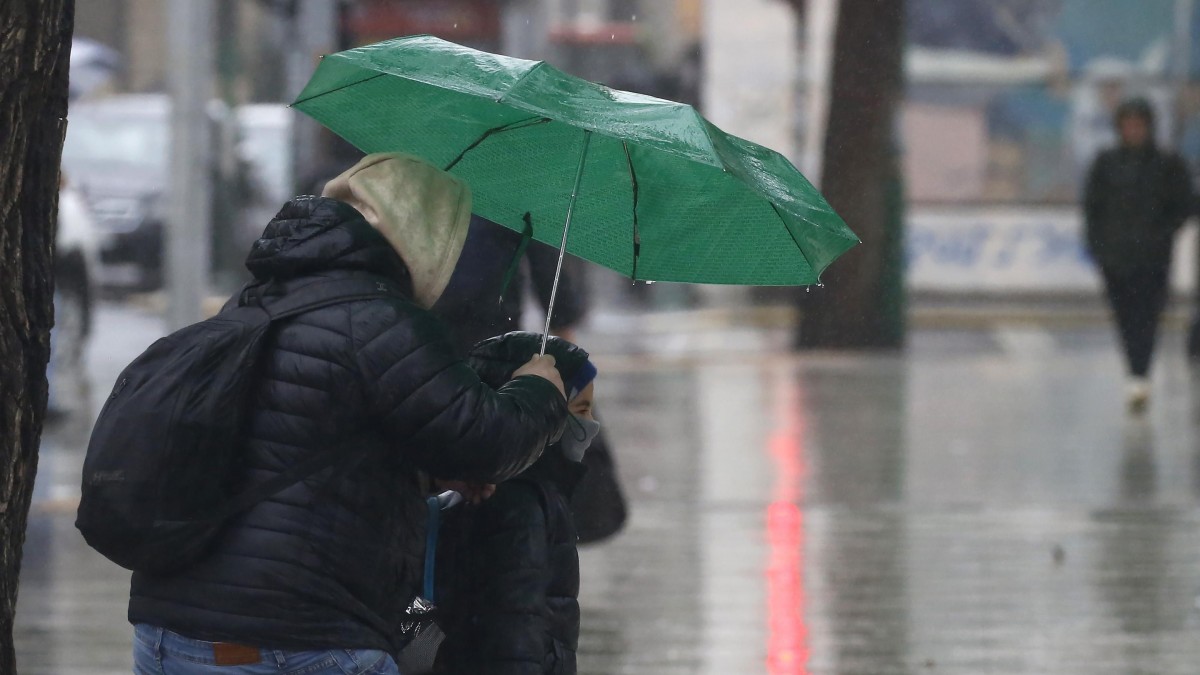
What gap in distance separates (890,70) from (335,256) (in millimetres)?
10750

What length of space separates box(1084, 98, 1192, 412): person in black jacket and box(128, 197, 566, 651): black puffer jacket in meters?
8.13

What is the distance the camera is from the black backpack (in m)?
2.53

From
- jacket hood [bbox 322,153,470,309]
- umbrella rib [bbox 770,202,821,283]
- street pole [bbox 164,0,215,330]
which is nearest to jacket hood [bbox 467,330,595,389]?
jacket hood [bbox 322,153,470,309]

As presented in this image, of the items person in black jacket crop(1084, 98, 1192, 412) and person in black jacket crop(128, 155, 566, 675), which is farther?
person in black jacket crop(1084, 98, 1192, 412)

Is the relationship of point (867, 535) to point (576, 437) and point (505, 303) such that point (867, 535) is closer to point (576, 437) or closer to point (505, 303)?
point (505, 303)

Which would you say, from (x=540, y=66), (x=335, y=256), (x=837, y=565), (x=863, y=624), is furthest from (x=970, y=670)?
(x=335, y=256)

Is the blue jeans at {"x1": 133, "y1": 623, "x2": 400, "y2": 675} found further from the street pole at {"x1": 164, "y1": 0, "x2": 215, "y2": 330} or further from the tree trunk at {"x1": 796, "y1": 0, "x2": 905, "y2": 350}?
the tree trunk at {"x1": 796, "y1": 0, "x2": 905, "y2": 350}

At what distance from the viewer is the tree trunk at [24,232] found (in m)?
3.07

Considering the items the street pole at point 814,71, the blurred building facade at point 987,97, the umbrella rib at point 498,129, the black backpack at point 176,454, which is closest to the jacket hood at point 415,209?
the black backpack at point 176,454

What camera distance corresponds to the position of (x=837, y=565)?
21.6ft

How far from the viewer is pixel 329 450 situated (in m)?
2.62

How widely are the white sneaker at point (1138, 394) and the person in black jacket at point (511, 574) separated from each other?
8.03 meters

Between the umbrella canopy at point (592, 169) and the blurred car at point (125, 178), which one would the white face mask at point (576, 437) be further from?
the blurred car at point (125, 178)

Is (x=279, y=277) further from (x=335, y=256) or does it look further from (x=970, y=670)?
(x=970, y=670)
